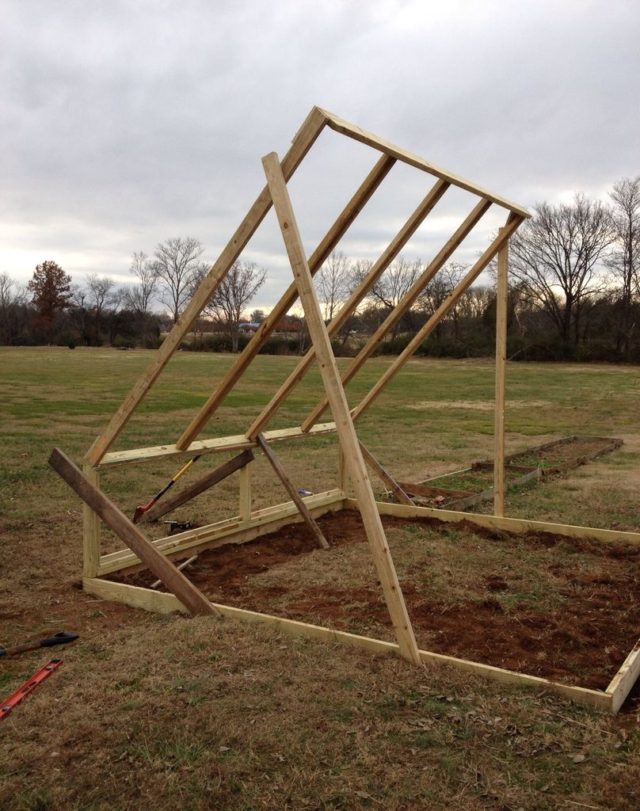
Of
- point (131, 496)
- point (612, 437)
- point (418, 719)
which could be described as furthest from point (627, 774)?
point (612, 437)

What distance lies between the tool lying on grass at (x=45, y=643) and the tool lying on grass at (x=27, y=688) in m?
0.27

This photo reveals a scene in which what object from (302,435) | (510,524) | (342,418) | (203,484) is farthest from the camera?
(302,435)

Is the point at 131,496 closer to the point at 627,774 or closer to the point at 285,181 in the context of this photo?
the point at 285,181

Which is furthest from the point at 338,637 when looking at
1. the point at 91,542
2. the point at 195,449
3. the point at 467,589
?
the point at 195,449

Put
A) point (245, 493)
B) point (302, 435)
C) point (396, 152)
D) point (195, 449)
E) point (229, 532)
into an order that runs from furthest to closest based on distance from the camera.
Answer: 1. point (302, 435)
2. point (245, 493)
3. point (229, 532)
4. point (195, 449)
5. point (396, 152)

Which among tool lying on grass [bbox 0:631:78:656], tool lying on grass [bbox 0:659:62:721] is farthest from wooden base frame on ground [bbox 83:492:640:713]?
tool lying on grass [bbox 0:659:62:721]

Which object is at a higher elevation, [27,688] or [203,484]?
[203,484]

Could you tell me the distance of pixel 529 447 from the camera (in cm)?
1259

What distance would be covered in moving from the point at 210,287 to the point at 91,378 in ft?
84.4

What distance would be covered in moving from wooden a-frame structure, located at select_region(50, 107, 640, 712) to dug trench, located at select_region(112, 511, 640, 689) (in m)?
0.20

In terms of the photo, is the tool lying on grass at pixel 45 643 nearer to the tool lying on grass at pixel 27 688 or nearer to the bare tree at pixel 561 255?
the tool lying on grass at pixel 27 688

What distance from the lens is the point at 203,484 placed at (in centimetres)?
642

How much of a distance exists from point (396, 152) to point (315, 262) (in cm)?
102

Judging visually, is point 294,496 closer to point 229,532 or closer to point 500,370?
point 229,532
